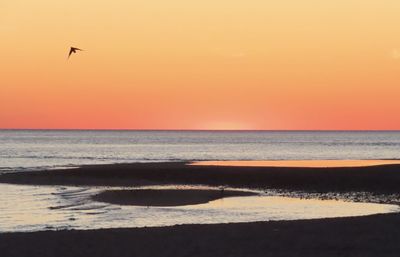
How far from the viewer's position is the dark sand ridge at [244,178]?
43.2m

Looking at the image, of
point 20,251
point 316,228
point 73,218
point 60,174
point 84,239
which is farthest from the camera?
point 60,174

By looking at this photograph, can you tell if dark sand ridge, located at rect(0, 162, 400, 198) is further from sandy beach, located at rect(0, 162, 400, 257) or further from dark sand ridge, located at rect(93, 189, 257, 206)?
sandy beach, located at rect(0, 162, 400, 257)

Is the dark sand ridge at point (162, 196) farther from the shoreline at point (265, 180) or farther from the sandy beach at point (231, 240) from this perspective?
the sandy beach at point (231, 240)

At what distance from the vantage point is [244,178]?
167 feet

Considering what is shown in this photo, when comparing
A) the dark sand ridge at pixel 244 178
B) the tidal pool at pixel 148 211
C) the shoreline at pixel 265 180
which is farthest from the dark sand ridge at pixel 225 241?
the dark sand ridge at pixel 244 178

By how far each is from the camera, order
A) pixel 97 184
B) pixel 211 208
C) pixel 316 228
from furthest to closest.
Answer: pixel 97 184, pixel 211 208, pixel 316 228

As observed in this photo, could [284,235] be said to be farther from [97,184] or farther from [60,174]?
[60,174]

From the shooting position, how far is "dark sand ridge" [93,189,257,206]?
35316 mm

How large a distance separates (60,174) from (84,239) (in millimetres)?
34869

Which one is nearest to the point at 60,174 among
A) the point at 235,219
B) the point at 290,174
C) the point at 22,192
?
the point at 22,192

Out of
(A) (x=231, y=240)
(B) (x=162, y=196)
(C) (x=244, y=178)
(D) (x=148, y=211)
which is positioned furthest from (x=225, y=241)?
(C) (x=244, y=178)

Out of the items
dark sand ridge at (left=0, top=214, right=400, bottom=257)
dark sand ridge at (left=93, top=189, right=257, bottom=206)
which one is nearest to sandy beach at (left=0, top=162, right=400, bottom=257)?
dark sand ridge at (left=0, top=214, right=400, bottom=257)

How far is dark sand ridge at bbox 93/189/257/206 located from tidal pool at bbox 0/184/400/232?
3.47 ft

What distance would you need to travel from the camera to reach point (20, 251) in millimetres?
19391
